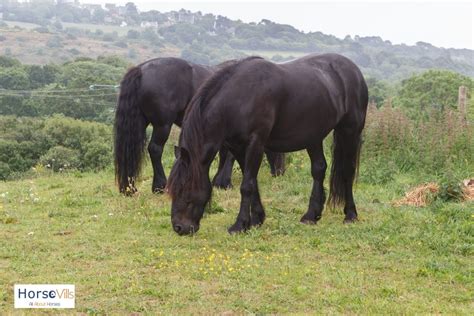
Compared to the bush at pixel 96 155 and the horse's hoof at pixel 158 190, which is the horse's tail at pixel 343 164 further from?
the bush at pixel 96 155

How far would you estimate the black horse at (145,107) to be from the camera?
394 inches

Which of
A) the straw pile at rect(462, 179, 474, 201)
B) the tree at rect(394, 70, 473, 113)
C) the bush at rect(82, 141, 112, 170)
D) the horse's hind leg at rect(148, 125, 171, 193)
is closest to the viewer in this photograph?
the straw pile at rect(462, 179, 474, 201)

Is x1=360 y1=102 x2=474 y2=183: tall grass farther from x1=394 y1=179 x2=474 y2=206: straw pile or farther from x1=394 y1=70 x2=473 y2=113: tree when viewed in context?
x1=394 y1=70 x2=473 y2=113: tree

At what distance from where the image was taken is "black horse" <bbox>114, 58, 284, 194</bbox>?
1001 cm

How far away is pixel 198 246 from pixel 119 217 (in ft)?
6.53

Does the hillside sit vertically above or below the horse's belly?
below

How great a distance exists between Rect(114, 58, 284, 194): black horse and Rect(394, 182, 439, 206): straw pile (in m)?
3.82

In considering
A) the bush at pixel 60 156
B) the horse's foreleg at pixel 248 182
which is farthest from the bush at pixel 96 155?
the horse's foreleg at pixel 248 182

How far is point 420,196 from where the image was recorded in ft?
32.1

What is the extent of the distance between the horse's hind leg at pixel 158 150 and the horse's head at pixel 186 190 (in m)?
3.17

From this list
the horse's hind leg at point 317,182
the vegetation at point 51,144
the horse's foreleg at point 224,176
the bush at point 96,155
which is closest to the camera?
the horse's hind leg at point 317,182

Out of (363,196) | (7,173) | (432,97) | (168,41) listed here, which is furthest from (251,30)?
(363,196)

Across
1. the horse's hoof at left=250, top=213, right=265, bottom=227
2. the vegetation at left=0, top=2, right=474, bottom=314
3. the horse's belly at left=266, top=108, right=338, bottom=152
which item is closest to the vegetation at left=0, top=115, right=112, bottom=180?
the vegetation at left=0, top=2, right=474, bottom=314

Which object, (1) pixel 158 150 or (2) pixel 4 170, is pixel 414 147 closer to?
(1) pixel 158 150
